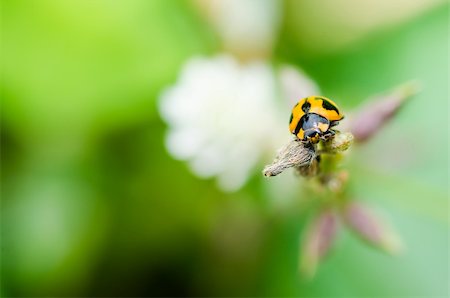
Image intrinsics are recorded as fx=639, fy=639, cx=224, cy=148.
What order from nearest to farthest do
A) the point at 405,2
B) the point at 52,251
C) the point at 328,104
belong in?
the point at 328,104 → the point at 52,251 → the point at 405,2

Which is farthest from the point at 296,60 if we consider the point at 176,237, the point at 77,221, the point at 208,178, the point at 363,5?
the point at 77,221

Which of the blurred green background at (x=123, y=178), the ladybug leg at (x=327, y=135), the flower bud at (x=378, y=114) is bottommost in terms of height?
the ladybug leg at (x=327, y=135)

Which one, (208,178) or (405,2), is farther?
(405,2)

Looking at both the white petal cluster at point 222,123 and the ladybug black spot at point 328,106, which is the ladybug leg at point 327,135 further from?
the white petal cluster at point 222,123

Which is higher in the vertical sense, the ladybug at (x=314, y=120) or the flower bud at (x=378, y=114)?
the flower bud at (x=378, y=114)

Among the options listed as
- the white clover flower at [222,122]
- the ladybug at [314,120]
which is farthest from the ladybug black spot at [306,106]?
the white clover flower at [222,122]

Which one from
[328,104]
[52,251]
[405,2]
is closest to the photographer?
[328,104]

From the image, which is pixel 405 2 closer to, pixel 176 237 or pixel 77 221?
pixel 176 237
